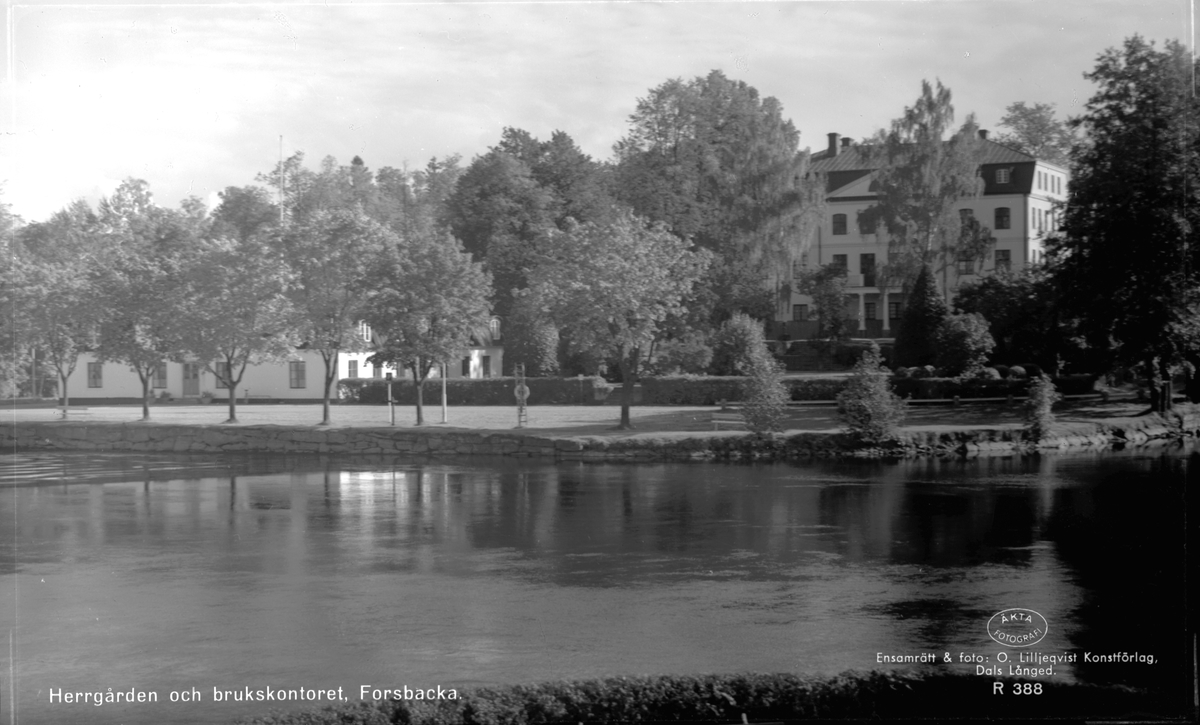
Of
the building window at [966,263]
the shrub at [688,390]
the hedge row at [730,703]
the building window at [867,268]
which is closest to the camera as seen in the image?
the hedge row at [730,703]

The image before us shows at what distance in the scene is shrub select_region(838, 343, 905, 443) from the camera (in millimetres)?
26016

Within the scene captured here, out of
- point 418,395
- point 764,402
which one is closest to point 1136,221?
point 764,402

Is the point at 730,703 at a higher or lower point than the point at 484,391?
lower

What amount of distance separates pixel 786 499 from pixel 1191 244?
45.7ft

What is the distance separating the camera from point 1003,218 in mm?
45125

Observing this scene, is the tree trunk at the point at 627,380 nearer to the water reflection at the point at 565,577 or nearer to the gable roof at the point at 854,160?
the water reflection at the point at 565,577

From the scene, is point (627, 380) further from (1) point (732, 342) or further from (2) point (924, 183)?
(2) point (924, 183)

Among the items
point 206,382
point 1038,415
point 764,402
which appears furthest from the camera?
point 206,382

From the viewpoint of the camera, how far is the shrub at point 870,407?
26.0m

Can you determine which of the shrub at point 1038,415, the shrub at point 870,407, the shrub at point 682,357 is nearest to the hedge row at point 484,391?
the shrub at point 682,357

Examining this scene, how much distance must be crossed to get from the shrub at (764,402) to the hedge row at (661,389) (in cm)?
332

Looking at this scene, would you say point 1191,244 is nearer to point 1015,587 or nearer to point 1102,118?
point 1102,118

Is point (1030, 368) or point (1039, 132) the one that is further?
point (1039, 132)

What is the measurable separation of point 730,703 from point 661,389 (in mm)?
34366
